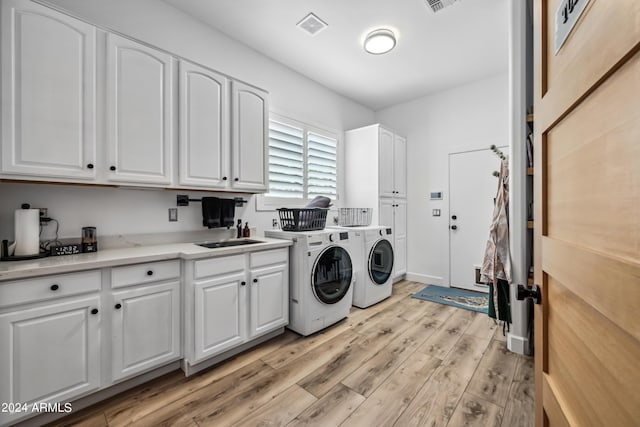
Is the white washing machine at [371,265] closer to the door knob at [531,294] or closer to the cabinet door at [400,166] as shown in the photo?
the cabinet door at [400,166]

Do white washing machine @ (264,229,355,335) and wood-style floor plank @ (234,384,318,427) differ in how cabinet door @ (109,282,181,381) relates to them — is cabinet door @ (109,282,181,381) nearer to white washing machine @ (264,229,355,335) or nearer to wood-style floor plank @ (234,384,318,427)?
wood-style floor plank @ (234,384,318,427)

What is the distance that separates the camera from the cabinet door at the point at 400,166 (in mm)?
4109

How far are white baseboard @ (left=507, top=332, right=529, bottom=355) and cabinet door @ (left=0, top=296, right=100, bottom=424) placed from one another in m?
2.95

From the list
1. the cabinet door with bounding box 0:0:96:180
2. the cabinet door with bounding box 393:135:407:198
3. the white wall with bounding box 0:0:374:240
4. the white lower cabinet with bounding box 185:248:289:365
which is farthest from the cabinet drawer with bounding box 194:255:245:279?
the cabinet door with bounding box 393:135:407:198

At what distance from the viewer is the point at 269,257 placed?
7.72ft

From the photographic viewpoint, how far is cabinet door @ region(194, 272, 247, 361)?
1.89m

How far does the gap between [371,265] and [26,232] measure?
293 cm

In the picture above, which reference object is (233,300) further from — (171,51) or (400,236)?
(400,236)

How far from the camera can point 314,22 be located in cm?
253

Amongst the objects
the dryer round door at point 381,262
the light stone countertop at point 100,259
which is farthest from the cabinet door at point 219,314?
the dryer round door at point 381,262

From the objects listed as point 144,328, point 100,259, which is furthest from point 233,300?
point 100,259

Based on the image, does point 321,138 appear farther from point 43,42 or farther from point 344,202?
point 43,42

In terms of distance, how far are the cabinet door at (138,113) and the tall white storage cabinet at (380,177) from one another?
8.46 ft

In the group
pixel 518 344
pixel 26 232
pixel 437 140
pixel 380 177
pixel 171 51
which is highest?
pixel 171 51
